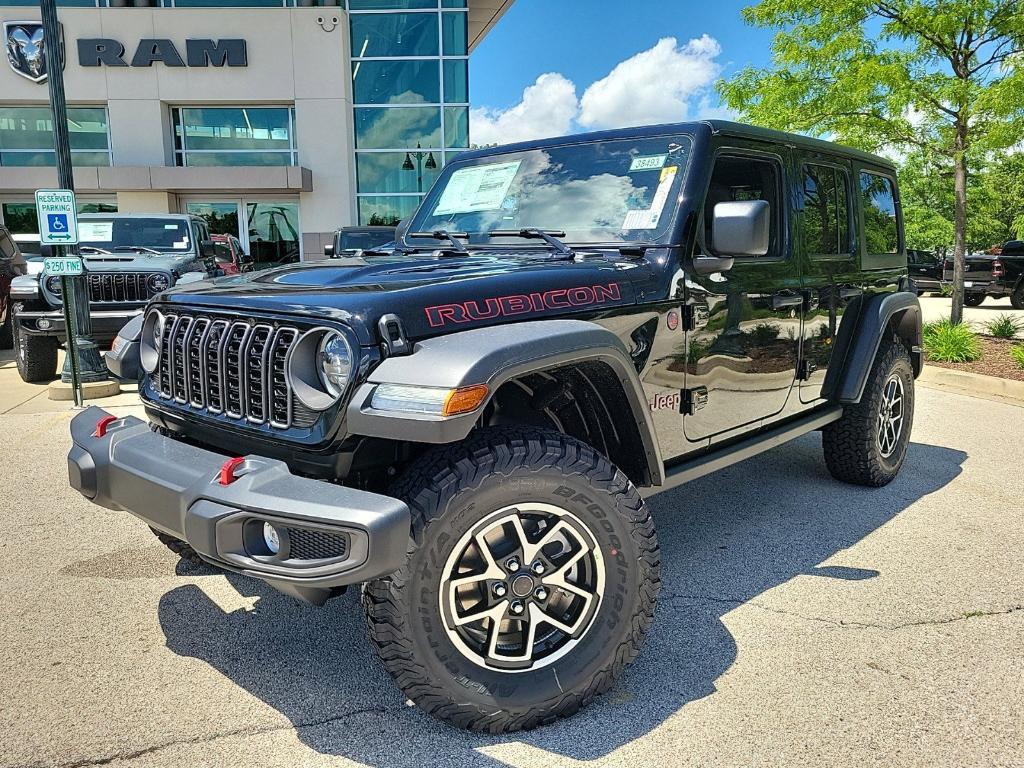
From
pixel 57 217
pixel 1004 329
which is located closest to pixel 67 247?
pixel 57 217

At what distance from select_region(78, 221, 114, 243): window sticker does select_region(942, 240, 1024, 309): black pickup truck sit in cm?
1699

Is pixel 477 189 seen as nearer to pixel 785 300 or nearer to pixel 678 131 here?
pixel 678 131

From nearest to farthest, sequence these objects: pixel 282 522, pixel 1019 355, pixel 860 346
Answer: pixel 282 522
pixel 860 346
pixel 1019 355

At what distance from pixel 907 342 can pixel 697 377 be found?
249cm

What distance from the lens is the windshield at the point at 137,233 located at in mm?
9812

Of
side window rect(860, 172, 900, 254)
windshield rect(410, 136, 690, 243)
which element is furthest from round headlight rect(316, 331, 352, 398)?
side window rect(860, 172, 900, 254)

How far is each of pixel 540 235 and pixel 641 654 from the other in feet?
5.68

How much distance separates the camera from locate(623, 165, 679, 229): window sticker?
3.15 m

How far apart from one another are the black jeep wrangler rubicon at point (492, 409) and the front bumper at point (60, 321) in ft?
18.7

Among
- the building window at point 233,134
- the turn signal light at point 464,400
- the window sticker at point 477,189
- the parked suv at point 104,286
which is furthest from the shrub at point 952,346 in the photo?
the building window at point 233,134

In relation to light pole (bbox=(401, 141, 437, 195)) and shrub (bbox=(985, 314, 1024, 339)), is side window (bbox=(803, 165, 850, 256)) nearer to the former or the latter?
shrub (bbox=(985, 314, 1024, 339))

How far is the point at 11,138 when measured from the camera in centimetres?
2045

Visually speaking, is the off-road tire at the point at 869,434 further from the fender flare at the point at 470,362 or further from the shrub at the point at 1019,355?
the shrub at the point at 1019,355

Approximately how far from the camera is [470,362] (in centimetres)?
213
